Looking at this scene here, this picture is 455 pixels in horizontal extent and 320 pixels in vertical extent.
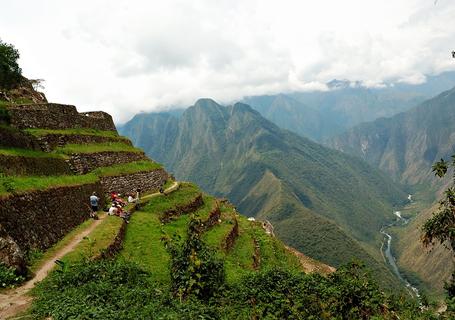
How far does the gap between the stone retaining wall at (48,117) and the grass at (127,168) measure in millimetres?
7585

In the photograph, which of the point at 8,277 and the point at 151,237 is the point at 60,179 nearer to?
the point at 151,237

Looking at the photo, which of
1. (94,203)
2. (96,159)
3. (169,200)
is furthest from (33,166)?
(169,200)

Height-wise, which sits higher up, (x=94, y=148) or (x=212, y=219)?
(x=94, y=148)

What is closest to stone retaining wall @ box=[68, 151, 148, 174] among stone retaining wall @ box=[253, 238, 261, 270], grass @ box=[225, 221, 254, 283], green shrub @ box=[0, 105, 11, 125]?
green shrub @ box=[0, 105, 11, 125]

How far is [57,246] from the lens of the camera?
73.6 ft

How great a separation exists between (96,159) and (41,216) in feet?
58.4

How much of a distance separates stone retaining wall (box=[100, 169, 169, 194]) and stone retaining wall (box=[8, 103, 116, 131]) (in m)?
9.24

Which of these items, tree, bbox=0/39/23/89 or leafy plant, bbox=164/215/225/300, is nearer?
leafy plant, bbox=164/215/225/300

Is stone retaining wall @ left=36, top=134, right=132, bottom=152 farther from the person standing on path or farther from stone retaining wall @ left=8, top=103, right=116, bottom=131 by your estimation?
the person standing on path

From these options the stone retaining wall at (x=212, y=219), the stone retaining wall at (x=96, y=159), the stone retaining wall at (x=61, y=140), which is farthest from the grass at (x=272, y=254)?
the stone retaining wall at (x=61, y=140)

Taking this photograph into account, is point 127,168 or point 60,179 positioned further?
point 127,168

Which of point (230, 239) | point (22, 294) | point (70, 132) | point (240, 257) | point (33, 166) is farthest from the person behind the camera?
point (70, 132)

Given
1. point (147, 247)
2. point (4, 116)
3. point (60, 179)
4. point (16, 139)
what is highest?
point (4, 116)

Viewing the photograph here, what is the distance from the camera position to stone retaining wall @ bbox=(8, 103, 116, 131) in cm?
3694
